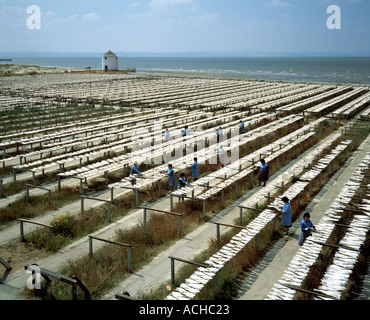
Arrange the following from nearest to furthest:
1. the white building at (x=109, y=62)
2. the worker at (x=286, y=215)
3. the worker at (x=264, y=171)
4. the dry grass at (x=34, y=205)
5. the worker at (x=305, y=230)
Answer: the worker at (x=305, y=230), the worker at (x=286, y=215), the dry grass at (x=34, y=205), the worker at (x=264, y=171), the white building at (x=109, y=62)

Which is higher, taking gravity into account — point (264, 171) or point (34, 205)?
point (264, 171)

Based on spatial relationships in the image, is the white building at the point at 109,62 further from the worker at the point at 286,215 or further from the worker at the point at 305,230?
the worker at the point at 305,230

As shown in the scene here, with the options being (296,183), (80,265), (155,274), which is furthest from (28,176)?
(296,183)

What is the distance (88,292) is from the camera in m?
6.75

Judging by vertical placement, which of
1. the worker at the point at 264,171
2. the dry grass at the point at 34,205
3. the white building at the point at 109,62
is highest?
the white building at the point at 109,62

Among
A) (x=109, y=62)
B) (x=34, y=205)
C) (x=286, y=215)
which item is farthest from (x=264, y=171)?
(x=109, y=62)

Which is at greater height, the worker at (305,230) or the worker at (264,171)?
the worker at (264,171)

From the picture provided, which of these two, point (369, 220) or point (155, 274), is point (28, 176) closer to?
point (155, 274)

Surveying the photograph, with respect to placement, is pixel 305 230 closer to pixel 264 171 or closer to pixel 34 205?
pixel 264 171

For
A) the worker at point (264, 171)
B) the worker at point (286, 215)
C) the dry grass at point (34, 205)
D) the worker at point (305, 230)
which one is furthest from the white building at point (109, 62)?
the worker at point (305, 230)

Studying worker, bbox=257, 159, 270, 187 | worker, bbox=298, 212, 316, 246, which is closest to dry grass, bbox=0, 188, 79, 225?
worker, bbox=257, 159, 270, 187

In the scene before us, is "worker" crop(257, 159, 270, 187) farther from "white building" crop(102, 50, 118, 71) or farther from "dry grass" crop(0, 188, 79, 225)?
"white building" crop(102, 50, 118, 71)

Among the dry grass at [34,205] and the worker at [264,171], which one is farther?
the worker at [264,171]

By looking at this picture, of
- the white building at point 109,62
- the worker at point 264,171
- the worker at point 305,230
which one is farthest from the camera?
the white building at point 109,62
